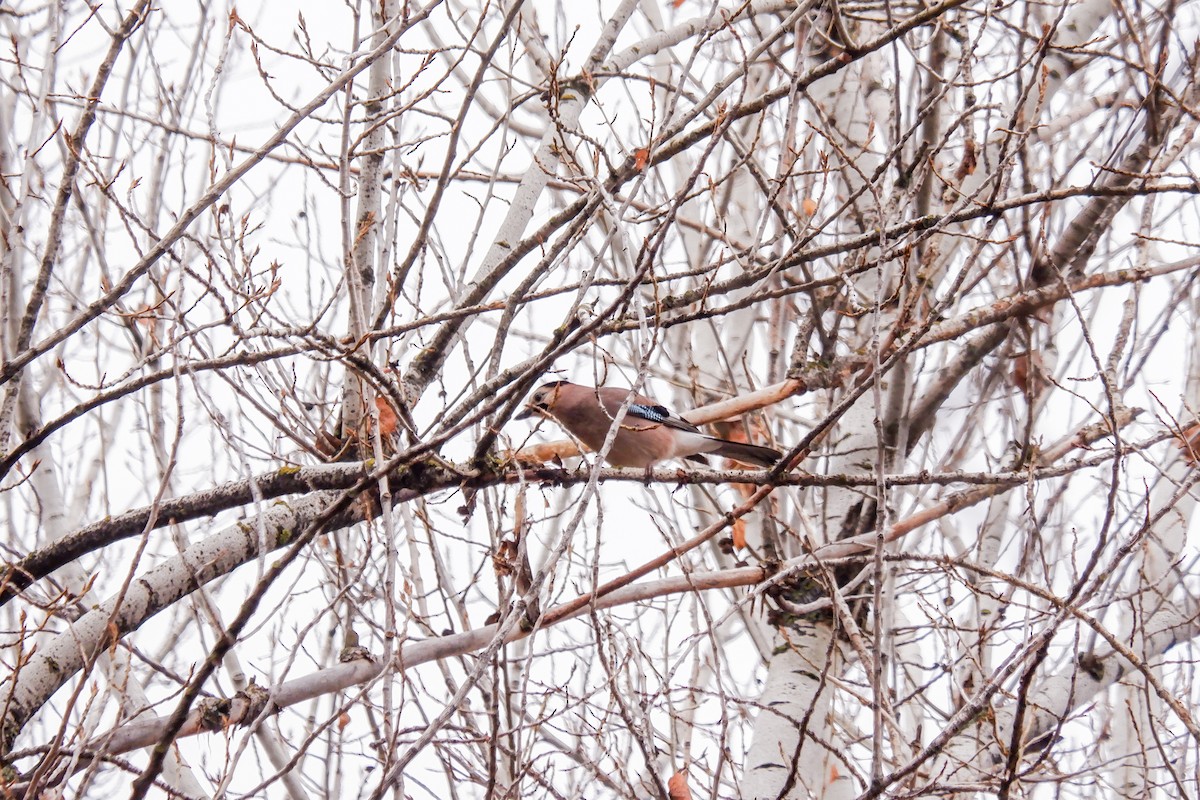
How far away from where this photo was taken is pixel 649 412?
6.58 m

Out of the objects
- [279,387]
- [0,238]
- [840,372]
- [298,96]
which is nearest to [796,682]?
[840,372]

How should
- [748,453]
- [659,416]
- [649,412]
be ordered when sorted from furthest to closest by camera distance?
[649,412]
[659,416]
[748,453]

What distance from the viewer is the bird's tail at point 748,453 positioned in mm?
5773

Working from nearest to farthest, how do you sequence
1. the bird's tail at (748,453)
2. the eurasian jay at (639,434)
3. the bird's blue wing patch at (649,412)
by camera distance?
the bird's tail at (748,453) < the eurasian jay at (639,434) < the bird's blue wing patch at (649,412)

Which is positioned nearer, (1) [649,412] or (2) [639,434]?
(2) [639,434]

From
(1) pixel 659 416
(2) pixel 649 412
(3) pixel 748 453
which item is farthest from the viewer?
(2) pixel 649 412

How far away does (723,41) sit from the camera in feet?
26.5

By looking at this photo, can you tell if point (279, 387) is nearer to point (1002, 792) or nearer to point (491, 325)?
point (1002, 792)

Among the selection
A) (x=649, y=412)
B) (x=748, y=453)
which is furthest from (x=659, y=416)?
(x=748, y=453)

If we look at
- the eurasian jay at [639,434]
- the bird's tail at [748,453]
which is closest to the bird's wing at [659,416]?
the eurasian jay at [639,434]

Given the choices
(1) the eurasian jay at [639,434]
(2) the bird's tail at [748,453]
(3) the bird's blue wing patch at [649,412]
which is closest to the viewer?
(2) the bird's tail at [748,453]

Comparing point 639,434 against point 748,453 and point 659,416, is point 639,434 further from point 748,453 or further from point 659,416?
point 748,453

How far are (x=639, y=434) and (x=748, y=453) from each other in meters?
0.60

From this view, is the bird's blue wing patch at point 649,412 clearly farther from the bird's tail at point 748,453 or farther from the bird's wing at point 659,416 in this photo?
the bird's tail at point 748,453
